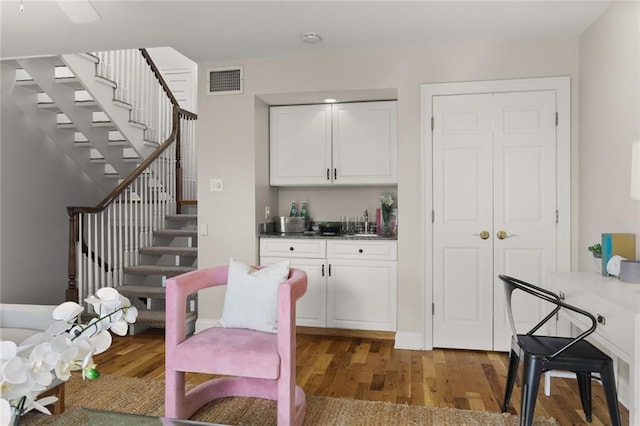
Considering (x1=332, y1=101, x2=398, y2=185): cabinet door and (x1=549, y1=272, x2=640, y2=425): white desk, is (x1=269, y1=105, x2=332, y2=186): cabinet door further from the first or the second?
(x1=549, y1=272, x2=640, y2=425): white desk

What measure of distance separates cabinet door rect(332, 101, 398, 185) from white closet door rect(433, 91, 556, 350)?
52 centimetres

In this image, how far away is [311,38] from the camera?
3.40 metres

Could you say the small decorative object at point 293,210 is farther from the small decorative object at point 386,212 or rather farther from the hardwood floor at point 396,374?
the hardwood floor at point 396,374

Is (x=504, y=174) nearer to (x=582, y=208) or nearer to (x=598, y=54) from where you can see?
(x=582, y=208)

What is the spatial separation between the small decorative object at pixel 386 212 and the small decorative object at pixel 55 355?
127 inches

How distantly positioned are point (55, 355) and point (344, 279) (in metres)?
3.09

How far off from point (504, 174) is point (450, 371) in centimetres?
156

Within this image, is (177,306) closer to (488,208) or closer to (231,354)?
(231,354)

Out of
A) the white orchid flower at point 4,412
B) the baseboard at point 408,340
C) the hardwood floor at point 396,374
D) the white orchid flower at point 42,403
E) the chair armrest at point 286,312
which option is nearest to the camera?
the white orchid flower at point 4,412

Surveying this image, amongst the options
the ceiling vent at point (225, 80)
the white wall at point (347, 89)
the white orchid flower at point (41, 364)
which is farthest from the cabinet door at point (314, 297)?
the white orchid flower at point (41, 364)

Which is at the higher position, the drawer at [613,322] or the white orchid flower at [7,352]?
the white orchid flower at [7,352]

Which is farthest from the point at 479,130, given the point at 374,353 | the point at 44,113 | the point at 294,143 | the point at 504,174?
the point at 44,113

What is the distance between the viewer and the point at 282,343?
2.14 meters

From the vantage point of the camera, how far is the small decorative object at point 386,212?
A: 13.7ft
